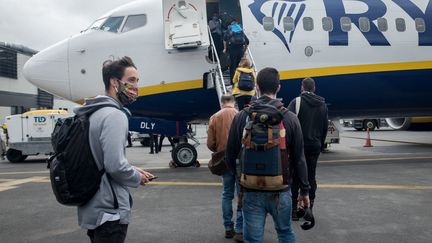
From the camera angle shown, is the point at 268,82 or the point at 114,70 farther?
the point at 268,82

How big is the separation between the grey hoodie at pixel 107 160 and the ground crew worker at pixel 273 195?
1009 mm

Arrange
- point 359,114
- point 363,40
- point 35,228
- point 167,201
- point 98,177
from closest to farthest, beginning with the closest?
point 98,177, point 35,228, point 167,201, point 363,40, point 359,114

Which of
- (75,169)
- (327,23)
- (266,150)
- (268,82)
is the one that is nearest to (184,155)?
(327,23)

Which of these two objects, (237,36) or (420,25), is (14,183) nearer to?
(237,36)

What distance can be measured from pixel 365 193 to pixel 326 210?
4.69ft

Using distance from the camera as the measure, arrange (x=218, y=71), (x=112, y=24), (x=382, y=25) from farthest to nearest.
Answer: (x=382, y=25)
(x=112, y=24)
(x=218, y=71)

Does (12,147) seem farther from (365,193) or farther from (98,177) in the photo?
(98,177)

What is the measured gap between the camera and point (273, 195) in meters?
2.88

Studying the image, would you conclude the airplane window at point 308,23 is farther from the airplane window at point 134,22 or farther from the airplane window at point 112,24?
the airplane window at point 112,24

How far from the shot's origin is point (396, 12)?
34.6 ft

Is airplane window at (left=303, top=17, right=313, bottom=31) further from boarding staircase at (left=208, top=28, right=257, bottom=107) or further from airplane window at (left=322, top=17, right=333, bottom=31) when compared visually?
boarding staircase at (left=208, top=28, right=257, bottom=107)

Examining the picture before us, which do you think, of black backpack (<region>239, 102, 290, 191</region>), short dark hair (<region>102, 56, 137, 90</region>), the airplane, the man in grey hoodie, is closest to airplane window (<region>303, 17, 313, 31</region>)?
the airplane

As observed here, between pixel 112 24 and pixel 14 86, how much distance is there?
3797 centimetres

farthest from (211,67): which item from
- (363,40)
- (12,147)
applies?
(12,147)
